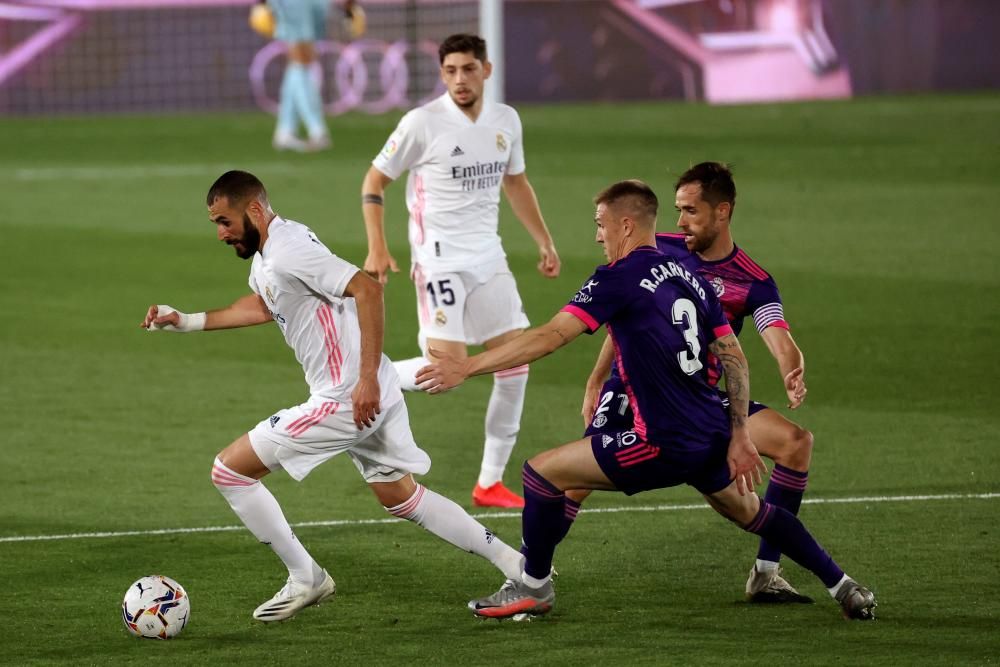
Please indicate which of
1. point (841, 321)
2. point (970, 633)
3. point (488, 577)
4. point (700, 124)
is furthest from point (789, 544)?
point (700, 124)

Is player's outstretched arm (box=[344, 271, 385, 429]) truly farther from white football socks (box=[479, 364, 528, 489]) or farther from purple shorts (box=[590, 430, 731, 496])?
white football socks (box=[479, 364, 528, 489])

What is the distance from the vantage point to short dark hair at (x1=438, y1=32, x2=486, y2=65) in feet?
27.0

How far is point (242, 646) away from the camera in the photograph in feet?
19.7

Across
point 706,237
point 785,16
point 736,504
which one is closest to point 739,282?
point 706,237

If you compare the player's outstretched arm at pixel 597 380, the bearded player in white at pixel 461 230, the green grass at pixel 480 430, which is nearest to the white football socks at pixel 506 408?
the bearded player in white at pixel 461 230

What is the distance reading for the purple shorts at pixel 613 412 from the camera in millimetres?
6086

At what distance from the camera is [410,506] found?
21.0 feet

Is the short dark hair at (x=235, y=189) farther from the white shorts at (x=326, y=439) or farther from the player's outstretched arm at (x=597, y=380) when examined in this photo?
the player's outstretched arm at (x=597, y=380)

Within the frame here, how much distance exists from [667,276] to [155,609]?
7.18ft

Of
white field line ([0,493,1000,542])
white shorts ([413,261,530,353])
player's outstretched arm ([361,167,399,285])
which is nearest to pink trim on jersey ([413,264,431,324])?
white shorts ([413,261,530,353])

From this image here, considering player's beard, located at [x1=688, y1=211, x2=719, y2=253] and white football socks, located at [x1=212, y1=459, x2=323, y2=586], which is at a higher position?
player's beard, located at [x1=688, y1=211, x2=719, y2=253]

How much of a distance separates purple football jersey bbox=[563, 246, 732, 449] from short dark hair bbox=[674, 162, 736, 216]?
548 mm

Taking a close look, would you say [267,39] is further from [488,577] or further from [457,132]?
[488,577]

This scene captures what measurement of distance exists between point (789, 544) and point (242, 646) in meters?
2.01
